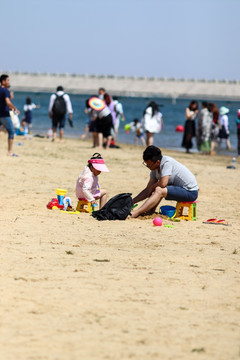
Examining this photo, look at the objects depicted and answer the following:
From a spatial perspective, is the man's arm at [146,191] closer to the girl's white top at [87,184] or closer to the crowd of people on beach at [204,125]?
the girl's white top at [87,184]

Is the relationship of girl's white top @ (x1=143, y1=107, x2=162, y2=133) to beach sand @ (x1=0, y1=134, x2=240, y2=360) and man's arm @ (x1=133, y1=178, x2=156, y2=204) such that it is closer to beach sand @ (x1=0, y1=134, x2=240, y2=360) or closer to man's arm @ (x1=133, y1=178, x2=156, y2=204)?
beach sand @ (x1=0, y1=134, x2=240, y2=360)

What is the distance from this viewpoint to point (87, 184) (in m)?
8.87

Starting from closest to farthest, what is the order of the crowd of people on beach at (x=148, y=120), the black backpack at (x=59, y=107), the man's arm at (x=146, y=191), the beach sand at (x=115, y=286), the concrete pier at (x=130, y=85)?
the beach sand at (x=115, y=286)
the man's arm at (x=146, y=191)
the crowd of people on beach at (x=148, y=120)
the black backpack at (x=59, y=107)
the concrete pier at (x=130, y=85)

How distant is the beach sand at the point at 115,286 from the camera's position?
14.7 ft

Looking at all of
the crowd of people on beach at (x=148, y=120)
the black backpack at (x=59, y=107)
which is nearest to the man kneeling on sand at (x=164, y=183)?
the crowd of people on beach at (x=148, y=120)

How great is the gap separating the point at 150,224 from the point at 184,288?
2932mm

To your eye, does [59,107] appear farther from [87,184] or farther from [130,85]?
[130,85]

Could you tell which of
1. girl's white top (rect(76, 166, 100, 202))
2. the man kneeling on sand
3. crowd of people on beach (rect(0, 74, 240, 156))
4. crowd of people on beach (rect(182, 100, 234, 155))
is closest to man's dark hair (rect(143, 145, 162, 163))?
the man kneeling on sand

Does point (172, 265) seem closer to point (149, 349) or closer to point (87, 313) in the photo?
point (87, 313)

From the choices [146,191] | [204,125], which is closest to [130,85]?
[204,125]

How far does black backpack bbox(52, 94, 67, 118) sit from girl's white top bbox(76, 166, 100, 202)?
35.9ft

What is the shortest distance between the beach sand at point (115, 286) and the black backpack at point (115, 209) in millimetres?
240

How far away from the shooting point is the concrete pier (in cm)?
15088

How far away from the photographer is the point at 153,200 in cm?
889
